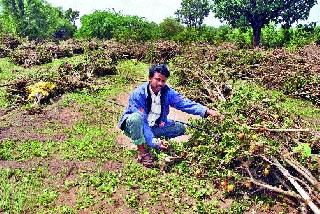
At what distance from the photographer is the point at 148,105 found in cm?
639

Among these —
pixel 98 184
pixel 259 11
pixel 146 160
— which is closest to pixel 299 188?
pixel 146 160

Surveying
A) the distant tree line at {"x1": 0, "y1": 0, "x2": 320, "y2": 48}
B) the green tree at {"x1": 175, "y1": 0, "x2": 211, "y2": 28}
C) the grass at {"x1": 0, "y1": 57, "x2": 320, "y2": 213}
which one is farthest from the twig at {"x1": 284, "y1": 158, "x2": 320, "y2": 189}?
the green tree at {"x1": 175, "y1": 0, "x2": 211, "y2": 28}

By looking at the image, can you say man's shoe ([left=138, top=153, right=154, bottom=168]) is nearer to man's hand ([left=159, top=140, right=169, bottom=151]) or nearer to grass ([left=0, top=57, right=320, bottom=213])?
grass ([left=0, top=57, right=320, bottom=213])

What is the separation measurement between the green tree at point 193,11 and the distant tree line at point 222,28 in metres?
19.2

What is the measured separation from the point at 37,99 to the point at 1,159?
352 centimetres

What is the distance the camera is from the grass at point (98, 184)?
4.98 meters

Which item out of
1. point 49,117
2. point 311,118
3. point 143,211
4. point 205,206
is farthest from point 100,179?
point 311,118

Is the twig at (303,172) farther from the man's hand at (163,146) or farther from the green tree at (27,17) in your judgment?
the green tree at (27,17)

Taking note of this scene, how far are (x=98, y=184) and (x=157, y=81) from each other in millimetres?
1708

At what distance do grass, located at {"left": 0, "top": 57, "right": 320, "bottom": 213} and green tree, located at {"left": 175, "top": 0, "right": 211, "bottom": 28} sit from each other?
224ft

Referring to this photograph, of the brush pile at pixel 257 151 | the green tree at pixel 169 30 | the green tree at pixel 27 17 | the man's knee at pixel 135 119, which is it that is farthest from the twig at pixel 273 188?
the green tree at pixel 27 17

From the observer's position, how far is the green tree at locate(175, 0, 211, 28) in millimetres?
73406

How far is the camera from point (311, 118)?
9.43 meters

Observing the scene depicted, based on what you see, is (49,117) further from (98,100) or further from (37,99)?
(98,100)
